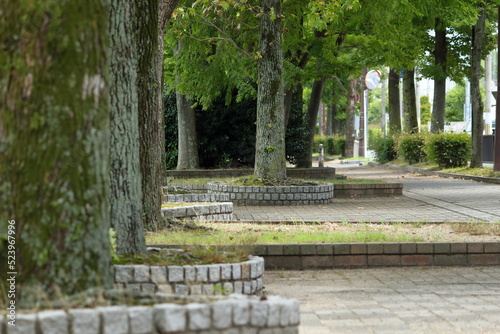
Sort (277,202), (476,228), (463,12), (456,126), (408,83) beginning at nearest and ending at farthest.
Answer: (476,228), (277,202), (463,12), (408,83), (456,126)

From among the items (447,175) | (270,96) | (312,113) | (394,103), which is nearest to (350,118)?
(394,103)

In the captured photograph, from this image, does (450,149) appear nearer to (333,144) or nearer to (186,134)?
(186,134)

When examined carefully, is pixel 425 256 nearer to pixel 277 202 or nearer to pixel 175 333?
pixel 175 333

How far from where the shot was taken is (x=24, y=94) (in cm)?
444

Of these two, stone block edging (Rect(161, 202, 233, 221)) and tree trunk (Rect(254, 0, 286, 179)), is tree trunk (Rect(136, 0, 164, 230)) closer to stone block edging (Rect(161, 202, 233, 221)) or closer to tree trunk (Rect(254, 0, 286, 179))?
stone block edging (Rect(161, 202, 233, 221))

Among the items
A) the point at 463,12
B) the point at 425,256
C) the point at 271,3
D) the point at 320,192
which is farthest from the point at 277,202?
the point at 463,12

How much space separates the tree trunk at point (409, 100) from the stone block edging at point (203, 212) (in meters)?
25.5

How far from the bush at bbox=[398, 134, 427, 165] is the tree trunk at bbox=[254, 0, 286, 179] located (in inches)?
707

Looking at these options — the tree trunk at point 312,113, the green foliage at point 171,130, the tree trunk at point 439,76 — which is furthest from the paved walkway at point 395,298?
the tree trunk at point 439,76

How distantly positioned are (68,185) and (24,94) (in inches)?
20.9

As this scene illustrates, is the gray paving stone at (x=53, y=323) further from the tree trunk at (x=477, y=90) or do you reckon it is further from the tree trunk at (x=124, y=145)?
the tree trunk at (x=477, y=90)

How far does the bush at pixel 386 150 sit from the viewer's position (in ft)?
136

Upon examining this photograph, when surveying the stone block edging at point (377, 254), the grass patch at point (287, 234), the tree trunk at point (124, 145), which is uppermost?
the tree trunk at point (124, 145)

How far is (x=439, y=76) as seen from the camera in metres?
34.1
